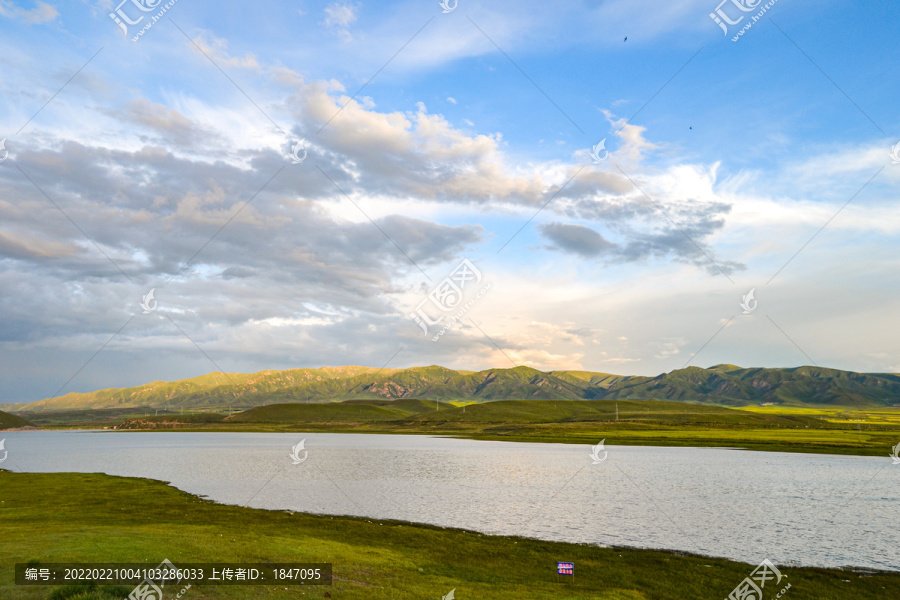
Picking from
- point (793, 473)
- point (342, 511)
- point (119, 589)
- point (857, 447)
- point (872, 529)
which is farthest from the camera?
point (857, 447)

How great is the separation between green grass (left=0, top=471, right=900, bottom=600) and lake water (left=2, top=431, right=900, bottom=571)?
14.4 feet

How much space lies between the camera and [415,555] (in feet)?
109

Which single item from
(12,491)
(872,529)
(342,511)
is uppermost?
(12,491)

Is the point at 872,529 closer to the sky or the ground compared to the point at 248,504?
closer to the ground

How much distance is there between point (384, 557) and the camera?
3173cm

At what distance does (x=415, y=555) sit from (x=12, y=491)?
58575mm

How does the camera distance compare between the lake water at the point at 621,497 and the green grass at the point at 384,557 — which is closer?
the green grass at the point at 384,557

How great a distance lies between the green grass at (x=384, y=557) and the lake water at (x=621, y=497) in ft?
14.4

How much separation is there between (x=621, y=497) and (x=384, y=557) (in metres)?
37.6

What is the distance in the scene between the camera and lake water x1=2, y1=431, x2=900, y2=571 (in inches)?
1574

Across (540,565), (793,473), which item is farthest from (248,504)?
(793,473)

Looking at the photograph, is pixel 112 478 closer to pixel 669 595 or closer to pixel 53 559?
pixel 53 559

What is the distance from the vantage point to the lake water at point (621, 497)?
131ft

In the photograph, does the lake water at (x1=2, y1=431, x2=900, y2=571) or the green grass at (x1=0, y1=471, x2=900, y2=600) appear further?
the lake water at (x1=2, y1=431, x2=900, y2=571)
